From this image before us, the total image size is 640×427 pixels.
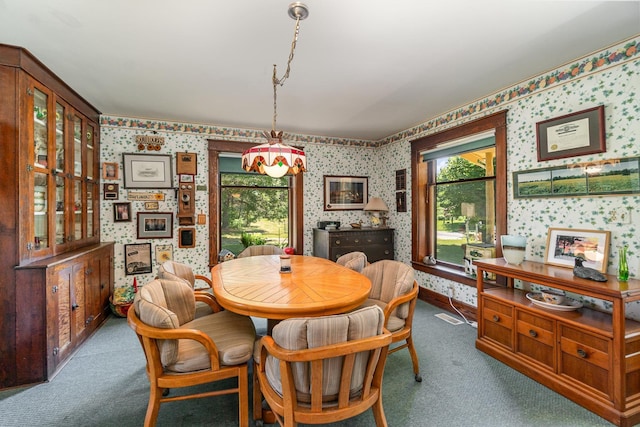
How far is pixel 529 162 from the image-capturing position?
289 centimetres

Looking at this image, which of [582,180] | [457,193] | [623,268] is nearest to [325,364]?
[623,268]

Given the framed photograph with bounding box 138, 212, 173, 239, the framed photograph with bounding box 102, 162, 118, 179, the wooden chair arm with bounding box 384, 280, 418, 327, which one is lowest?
the wooden chair arm with bounding box 384, 280, 418, 327

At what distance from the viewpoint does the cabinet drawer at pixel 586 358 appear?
1.92 m

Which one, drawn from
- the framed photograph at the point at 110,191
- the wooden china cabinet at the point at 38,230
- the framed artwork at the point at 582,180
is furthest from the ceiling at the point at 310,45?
the framed photograph at the point at 110,191

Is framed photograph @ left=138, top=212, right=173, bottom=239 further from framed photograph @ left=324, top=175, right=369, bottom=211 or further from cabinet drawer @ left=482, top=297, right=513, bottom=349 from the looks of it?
cabinet drawer @ left=482, top=297, right=513, bottom=349

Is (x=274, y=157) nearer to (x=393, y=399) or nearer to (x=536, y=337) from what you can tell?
(x=393, y=399)

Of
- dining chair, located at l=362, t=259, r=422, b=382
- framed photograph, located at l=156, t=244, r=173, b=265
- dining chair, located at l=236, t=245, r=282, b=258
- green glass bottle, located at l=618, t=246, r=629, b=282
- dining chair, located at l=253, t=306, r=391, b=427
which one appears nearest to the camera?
dining chair, located at l=253, t=306, r=391, b=427

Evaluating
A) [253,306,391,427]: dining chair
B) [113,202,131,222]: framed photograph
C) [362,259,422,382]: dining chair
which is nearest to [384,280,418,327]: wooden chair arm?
[362,259,422,382]: dining chair

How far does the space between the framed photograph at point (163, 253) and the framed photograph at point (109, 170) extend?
1.10 m

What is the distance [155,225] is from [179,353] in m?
2.88

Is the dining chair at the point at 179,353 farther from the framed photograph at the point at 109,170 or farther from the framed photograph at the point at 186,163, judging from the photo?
the framed photograph at the point at 109,170

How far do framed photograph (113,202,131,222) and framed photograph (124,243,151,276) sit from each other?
36cm

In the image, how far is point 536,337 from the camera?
2.32 meters

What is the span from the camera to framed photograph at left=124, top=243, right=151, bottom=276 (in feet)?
13.1
